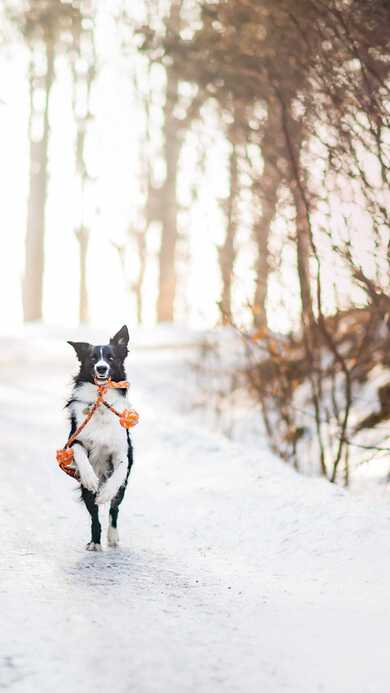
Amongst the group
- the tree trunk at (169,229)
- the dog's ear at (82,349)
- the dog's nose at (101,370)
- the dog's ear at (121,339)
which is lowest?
the dog's nose at (101,370)

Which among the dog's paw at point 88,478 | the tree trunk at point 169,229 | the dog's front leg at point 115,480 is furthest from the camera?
the tree trunk at point 169,229

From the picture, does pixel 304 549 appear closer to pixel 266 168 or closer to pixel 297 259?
pixel 297 259

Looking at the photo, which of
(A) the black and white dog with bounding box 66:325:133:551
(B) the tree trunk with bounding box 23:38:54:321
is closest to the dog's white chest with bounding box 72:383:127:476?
(A) the black and white dog with bounding box 66:325:133:551

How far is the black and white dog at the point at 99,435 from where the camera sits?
5.90m

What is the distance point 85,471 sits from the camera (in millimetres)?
5816

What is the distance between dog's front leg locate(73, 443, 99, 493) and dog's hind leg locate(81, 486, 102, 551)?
111 mm

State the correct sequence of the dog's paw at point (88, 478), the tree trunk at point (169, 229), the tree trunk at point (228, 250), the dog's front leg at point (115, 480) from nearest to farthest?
the dog's paw at point (88, 478)
the dog's front leg at point (115, 480)
the tree trunk at point (228, 250)
the tree trunk at point (169, 229)

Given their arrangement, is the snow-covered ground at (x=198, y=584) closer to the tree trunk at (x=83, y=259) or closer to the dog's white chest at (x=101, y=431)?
the dog's white chest at (x=101, y=431)

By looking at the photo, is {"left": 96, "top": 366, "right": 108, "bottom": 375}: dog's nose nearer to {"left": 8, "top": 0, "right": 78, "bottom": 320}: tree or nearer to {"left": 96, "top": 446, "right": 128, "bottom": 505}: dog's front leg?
{"left": 96, "top": 446, "right": 128, "bottom": 505}: dog's front leg

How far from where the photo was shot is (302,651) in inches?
173

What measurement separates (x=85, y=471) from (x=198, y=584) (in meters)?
1.11

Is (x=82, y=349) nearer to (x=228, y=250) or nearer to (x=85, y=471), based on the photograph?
(x=85, y=471)

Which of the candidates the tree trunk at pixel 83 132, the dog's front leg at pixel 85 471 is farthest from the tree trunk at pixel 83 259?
the dog's front leg at pixel 85 471

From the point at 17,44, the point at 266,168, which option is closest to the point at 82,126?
the point at 17,44
